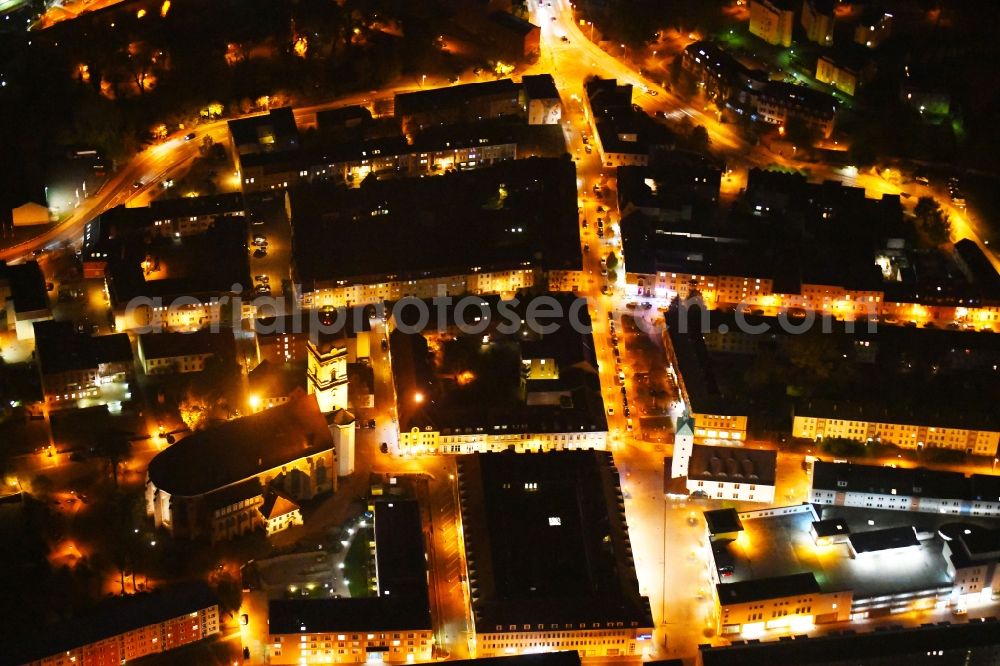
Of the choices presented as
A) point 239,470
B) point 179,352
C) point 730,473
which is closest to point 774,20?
point 730,473

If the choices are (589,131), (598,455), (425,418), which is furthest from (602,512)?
(589,131)

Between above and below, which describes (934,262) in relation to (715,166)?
below

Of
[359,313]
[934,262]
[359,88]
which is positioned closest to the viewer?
[359,313]

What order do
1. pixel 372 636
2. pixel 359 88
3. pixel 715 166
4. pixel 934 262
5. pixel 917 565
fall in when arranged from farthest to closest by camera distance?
pixel 359 88 → pixel 715 166 → pixel 934 262 → pixel 917 565 → pixel 372 636

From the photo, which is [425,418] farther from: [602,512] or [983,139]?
[983,139]

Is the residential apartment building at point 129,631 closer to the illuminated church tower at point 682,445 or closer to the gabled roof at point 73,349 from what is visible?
the gabled roof at point 73,349

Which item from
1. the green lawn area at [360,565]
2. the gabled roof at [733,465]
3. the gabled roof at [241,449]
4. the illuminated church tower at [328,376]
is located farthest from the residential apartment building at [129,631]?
the gabled roof at [733,465]
